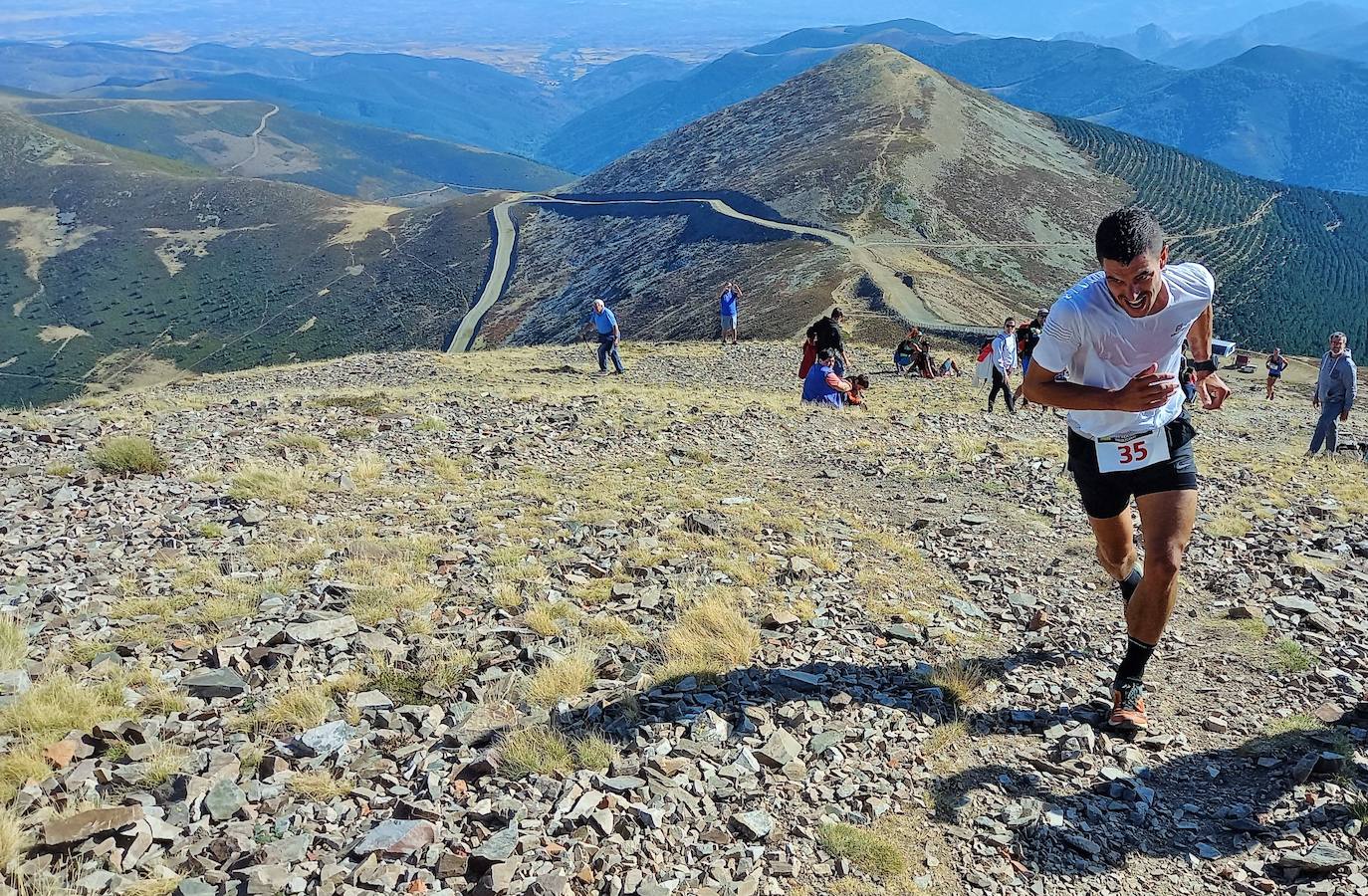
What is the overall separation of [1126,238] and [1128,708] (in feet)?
9.17

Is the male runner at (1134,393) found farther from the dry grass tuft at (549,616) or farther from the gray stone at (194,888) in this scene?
the gray stone at (194,888)

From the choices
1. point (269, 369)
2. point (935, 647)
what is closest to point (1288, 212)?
point (269, 369)

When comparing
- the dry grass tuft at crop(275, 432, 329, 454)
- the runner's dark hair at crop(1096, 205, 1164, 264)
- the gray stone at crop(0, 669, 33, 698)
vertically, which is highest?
the runner's dark hair at crop(1096, 205, 1164, 264)

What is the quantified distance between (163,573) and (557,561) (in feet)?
10.7

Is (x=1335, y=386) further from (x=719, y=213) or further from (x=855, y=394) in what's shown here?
(x=719, y=213)

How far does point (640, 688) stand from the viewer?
5.61 m

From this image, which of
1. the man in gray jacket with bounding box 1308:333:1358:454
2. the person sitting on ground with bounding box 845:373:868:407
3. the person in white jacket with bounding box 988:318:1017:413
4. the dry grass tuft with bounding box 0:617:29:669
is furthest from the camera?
the person in white jacket with bounding box 988:318:1017:413

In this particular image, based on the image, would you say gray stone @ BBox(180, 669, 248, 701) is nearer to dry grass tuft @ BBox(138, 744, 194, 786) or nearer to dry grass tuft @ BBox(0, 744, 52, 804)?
dry grass tuft @ BBox(138, 744, 194, 786)

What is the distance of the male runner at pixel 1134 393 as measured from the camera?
4.61m

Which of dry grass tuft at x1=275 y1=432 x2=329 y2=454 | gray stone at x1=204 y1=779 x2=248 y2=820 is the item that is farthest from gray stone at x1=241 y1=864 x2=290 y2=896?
dry grass tuft at x1=275 y1=432 x2=329 y2=454

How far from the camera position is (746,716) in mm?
5285

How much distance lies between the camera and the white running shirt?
4.80 m

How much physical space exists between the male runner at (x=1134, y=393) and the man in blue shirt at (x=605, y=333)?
19649 millimetres

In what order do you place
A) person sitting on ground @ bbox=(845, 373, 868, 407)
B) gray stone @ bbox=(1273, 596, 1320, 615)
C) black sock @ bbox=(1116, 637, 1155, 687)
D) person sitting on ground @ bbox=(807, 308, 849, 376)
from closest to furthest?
black sock @ bbox=(1116, 637, 1155, 687) < gray stone @ bbox=(1273, 596, 1320, 615) < person sitting on ground @ bbox=(807, 308, 849, 376) < person sitting on ground @ bbox=(845, 373, 868, 407)
